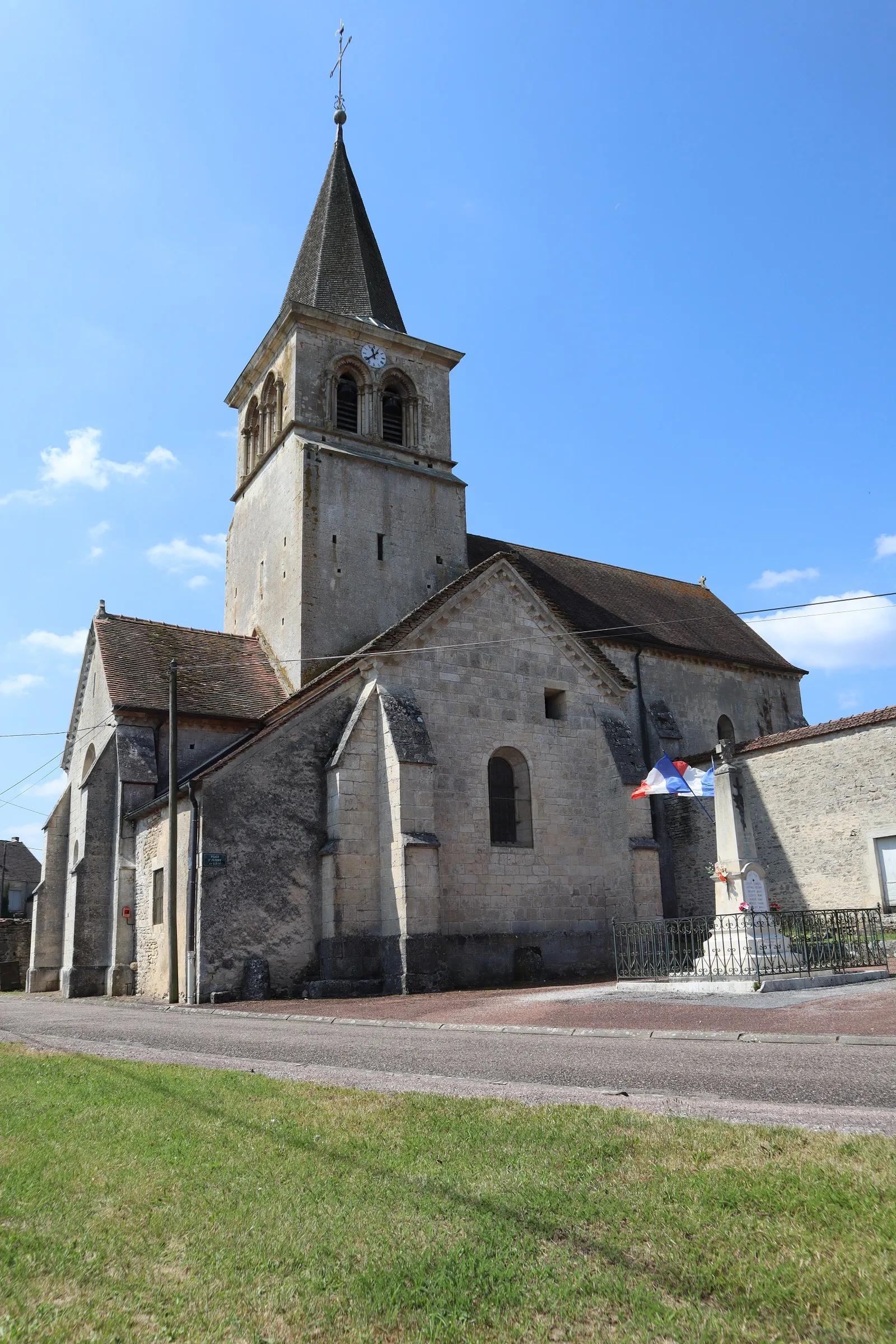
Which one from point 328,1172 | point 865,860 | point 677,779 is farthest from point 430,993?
point 328,1172

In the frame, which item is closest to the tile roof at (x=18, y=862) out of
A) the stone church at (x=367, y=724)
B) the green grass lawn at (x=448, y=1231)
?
the stone church at (x=367, y=724)

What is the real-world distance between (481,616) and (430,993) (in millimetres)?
8622

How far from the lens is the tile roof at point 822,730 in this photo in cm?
2184

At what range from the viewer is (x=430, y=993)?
1784cm

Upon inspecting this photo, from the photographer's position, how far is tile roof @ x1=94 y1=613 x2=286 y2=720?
A: 74.8 ft

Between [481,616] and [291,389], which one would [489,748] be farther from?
[291,389]

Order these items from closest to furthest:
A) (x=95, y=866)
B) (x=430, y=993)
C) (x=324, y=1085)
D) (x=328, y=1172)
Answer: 1. (x=328, y=1172)
2. (x=324, y=1085)
3. (x=430, y=993)
4. (x=95, y=866)

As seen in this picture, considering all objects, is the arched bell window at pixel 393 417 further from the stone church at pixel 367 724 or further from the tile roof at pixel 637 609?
the tile roof at pixel 637 609

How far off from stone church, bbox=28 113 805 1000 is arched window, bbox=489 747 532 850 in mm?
61

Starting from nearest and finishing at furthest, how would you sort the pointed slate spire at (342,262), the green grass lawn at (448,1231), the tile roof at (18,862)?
1. the green grass lawn at (448,1231)
2. the pointed slate spire at (342,262)
3. the tile roof at (18,862)

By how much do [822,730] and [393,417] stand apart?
15831mm


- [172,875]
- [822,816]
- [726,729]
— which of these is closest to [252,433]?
[172,875]

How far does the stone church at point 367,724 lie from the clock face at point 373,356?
2.5 inches

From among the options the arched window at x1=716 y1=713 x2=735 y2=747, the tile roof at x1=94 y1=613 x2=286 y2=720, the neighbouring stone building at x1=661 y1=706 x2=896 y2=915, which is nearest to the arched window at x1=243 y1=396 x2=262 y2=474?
the tile roof at x1=94 y1=613 x2=286 y2=720
